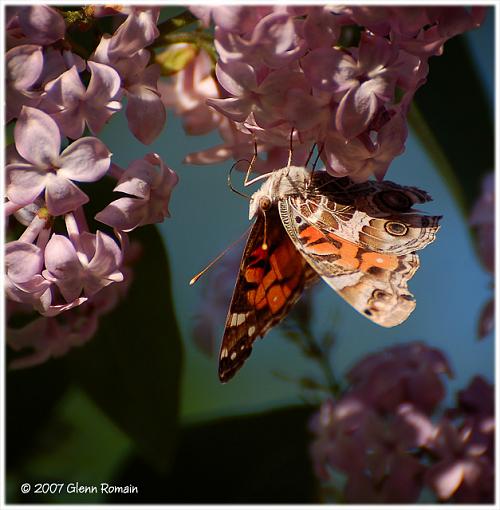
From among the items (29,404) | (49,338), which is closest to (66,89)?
(49,338)

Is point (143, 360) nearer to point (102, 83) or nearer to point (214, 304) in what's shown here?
point (214, 304)

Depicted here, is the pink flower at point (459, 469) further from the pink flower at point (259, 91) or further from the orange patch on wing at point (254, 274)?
the pink flower at point (259, 91)

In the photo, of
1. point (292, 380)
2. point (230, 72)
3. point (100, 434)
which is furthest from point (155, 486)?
point (230, 72)

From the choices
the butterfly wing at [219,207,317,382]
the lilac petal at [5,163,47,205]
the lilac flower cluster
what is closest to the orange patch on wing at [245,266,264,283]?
the butterfly wing at [219,207,317,382]

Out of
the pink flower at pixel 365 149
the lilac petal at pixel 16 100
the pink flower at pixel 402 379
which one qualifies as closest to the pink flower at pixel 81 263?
the lilac petal at pixel 16 100

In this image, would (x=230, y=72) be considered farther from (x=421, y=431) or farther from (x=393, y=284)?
(x=421, y=431)

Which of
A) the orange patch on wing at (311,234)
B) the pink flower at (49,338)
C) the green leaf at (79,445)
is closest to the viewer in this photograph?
Answer: the orange patch on wing at (311,234)

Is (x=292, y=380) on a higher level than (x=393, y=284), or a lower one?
lower
